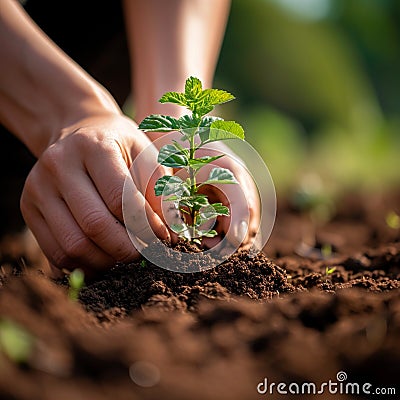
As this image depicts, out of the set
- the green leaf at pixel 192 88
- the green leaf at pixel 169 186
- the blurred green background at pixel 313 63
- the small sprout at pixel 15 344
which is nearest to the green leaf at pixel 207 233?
the green leaf at pixel 169 186

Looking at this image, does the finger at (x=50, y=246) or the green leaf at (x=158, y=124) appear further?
the finger at (x=50, y=246)

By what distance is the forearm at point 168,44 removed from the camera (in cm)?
232

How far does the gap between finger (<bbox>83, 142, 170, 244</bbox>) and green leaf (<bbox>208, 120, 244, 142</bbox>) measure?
261mm

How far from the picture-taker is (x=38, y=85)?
2008 mm

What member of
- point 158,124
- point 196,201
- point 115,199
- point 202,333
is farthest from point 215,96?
point 202,333

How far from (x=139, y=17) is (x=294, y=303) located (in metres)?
1.59

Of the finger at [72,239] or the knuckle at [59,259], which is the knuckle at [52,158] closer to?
the finger at [72,239]

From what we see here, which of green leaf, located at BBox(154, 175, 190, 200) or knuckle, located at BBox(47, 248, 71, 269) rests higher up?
green leaf, located at BBox(154, 175, 190, 200)

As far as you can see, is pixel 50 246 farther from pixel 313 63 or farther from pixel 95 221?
pixel 313 63

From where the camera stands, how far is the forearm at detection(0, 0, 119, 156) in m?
1.95

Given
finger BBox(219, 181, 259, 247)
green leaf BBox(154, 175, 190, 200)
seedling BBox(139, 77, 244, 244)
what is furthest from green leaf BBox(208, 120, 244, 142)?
finger BBox(219, 181, 259, 247)

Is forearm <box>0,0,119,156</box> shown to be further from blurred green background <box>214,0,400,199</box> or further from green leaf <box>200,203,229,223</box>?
blurred green background <box>214,0,400,199</box>

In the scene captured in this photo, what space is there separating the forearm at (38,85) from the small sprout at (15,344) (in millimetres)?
947

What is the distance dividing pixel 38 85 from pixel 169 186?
72 centimetres
